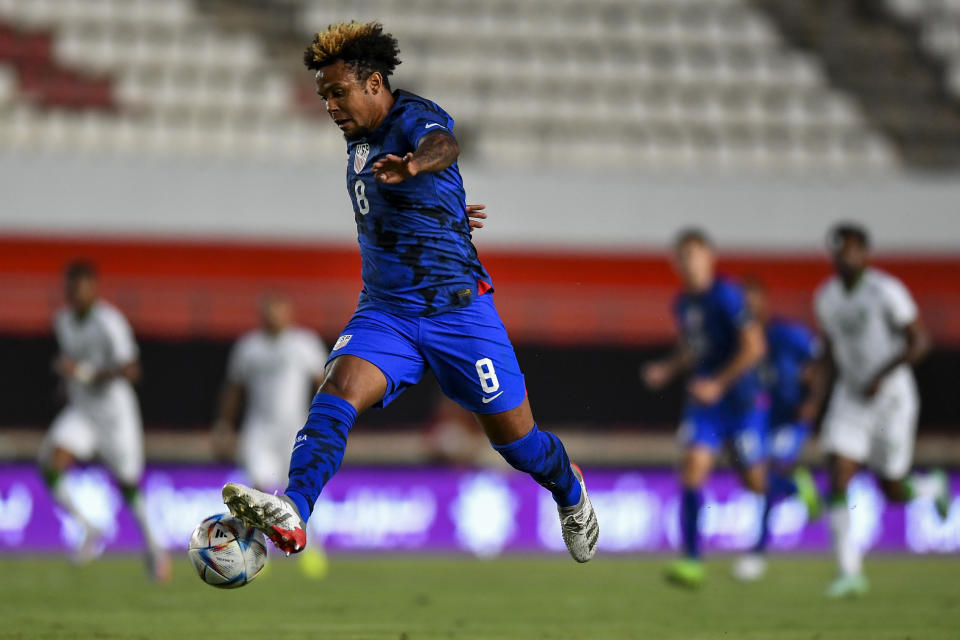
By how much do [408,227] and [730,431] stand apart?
5471mm

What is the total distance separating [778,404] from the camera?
1301cm

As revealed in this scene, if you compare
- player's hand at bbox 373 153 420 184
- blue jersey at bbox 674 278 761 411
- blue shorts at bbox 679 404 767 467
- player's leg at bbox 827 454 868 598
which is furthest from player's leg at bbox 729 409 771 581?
player's hand at bbox 373 153 420 184

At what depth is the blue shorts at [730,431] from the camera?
33.4ft

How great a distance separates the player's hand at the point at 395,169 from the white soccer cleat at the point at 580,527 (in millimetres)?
1851

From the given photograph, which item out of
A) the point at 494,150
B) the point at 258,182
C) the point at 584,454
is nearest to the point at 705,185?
the point at 494,150

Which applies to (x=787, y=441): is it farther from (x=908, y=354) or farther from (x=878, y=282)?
(x=908, y=354)

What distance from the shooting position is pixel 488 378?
19.1ft

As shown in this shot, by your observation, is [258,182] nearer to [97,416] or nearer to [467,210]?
[97,416]

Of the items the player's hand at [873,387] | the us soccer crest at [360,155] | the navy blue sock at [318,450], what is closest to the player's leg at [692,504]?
the player's hand at [873,387]

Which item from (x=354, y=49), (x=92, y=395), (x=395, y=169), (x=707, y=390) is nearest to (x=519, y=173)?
(x=92, y=395)

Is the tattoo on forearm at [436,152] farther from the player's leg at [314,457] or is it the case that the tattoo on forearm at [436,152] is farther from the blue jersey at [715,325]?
the blue jersey at [715,325]

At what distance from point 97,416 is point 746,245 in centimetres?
879

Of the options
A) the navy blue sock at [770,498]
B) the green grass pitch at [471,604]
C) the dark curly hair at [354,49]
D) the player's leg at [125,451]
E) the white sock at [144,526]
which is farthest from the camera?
the player's leg at [125,451]


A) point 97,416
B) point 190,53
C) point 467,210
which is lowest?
point 97,416
